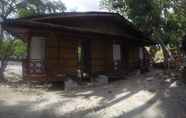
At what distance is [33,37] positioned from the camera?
43.2 feet

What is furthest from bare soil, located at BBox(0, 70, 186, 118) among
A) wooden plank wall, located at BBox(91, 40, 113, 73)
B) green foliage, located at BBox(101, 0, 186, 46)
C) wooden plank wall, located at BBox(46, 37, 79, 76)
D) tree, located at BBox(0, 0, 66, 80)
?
tree, located at BBox(0, 0, 66, 80)

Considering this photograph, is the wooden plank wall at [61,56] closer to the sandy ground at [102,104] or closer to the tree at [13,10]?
the sandy ground at [102,104]

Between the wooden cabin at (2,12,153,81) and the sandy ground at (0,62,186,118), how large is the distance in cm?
238

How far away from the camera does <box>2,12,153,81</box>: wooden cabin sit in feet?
42.7

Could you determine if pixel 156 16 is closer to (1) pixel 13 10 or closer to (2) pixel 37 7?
(2) pixel 37 7

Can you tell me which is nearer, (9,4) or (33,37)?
(33,37)

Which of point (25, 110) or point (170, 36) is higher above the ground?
point (170, 36)

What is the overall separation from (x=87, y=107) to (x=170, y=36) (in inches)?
605

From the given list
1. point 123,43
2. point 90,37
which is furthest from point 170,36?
point 90,37

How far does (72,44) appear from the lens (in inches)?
580

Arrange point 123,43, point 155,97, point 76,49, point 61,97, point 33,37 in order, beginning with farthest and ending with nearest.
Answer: point 123,43, point 76,49, point 33,37, point 61,97, point 155,97

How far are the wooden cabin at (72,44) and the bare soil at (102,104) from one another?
246 cm

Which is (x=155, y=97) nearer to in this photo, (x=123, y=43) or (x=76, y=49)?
(x=76, y=49)

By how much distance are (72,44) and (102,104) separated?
6201 mm
